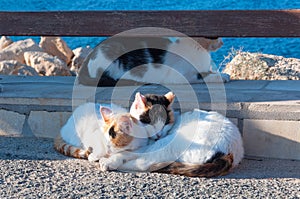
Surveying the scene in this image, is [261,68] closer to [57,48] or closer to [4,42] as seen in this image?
[57,48]

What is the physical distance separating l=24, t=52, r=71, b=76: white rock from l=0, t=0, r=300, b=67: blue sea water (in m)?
3.55

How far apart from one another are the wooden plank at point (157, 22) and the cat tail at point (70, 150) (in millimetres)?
949

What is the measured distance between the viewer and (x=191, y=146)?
3.81 m

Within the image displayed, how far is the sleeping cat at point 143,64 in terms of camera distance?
5012mm

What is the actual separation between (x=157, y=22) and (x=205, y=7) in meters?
9.89

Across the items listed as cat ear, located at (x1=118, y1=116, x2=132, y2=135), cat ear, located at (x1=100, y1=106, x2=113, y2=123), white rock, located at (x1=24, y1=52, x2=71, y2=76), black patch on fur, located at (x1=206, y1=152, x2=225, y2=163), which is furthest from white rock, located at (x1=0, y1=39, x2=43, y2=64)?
black patch on fur, located at (x1=206, y1=152, x2=225, y2=163)

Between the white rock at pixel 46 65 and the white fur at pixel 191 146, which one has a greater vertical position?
the white fur at pixel 191 146

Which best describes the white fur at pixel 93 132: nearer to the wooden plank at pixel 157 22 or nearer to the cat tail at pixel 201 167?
the cat tail at pixel 201 167

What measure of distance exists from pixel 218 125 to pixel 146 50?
4.32 feet

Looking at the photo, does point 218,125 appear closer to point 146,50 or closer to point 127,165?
point 127,165

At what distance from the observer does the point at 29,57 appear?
28.3 ft

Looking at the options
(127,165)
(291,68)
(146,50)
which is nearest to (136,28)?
(146,50)

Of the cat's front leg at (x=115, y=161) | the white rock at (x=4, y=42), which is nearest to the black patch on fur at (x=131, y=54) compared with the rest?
the cat's front leg at (x=115, y=161)

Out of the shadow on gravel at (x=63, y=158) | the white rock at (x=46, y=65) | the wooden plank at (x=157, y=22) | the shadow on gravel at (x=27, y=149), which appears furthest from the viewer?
the white rock at (x=46, y=65)
